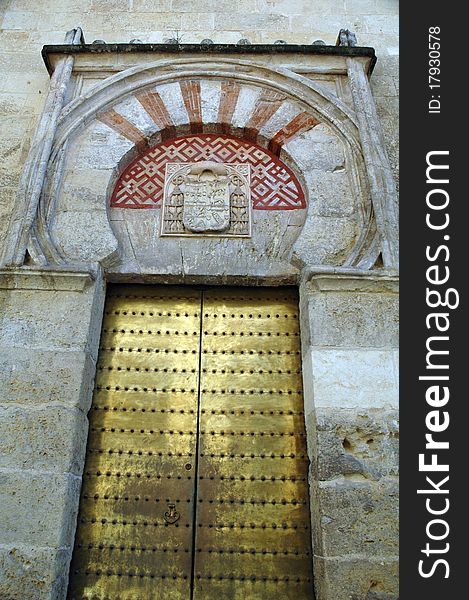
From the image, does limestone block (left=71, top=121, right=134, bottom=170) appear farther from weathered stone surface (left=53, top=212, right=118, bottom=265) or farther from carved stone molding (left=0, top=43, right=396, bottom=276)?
weathered stone surface (left=53, top=212, right=118, bottom=265)

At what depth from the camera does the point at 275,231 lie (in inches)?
140

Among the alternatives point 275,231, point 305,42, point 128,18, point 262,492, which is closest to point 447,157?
point 275,231

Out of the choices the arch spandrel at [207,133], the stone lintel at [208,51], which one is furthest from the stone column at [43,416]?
the stone lintel at [208,51]

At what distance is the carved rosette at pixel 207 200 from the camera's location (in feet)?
11.6

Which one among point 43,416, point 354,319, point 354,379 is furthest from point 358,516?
point 43,416

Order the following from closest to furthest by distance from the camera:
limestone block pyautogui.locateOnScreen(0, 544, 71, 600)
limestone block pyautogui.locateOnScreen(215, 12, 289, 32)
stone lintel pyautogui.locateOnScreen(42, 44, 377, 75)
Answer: limestone block pyautogui.locateOnScreen(0, 544, 71, 600) < stone lintel pyautogui.locateOnScreen(42, 44, 377, 75) < limestone block pyautogui.locateOnScreen(215, 12, 289, 32)

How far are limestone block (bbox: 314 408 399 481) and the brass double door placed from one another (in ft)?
1.03

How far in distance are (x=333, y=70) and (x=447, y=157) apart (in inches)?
54.8

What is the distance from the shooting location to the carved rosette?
11.6 feet

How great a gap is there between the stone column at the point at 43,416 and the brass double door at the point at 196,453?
0.16 metres

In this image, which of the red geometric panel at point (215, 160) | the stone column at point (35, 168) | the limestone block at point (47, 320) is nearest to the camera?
the limestone block at point (47, 320)

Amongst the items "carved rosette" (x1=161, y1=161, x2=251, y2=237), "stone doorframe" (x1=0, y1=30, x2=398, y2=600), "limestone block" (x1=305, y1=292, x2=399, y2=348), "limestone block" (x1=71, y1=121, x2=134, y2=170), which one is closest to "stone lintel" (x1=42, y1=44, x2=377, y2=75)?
"stone doorframe" (x1=0, y1=30, x2=398, y2=600)

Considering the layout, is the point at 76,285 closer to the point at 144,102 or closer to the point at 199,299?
the point at 199,299

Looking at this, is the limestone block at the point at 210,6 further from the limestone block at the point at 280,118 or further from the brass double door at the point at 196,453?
the brass double door at the point at 196,453
